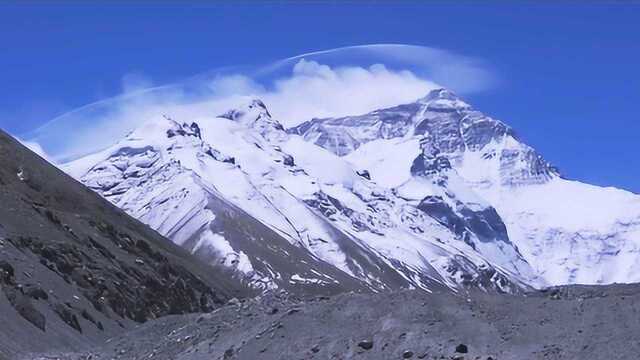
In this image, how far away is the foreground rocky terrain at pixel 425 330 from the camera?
3262 cm

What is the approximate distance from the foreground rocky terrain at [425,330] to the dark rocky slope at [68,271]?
44.0ft

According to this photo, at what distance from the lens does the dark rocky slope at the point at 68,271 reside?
5922 centimetres

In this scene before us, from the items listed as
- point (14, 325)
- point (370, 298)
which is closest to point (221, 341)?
point (370, 298)

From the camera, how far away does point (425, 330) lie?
3453 cm

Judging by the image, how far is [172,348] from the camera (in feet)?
137

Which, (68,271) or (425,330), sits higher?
(68,271)

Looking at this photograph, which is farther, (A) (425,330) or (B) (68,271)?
(B) (68,271)

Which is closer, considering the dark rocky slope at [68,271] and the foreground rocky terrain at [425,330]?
the foreground rocky terrain at [425,330]

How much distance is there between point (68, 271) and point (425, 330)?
4929 cm

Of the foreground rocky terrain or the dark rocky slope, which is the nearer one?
the foreground rocky terrain

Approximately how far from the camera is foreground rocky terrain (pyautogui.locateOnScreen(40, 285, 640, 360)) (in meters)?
32.6

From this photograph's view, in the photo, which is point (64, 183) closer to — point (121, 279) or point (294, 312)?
point (121, 279)

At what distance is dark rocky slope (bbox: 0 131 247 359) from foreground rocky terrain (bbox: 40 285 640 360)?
13408 mm

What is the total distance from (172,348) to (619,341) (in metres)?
16.6
